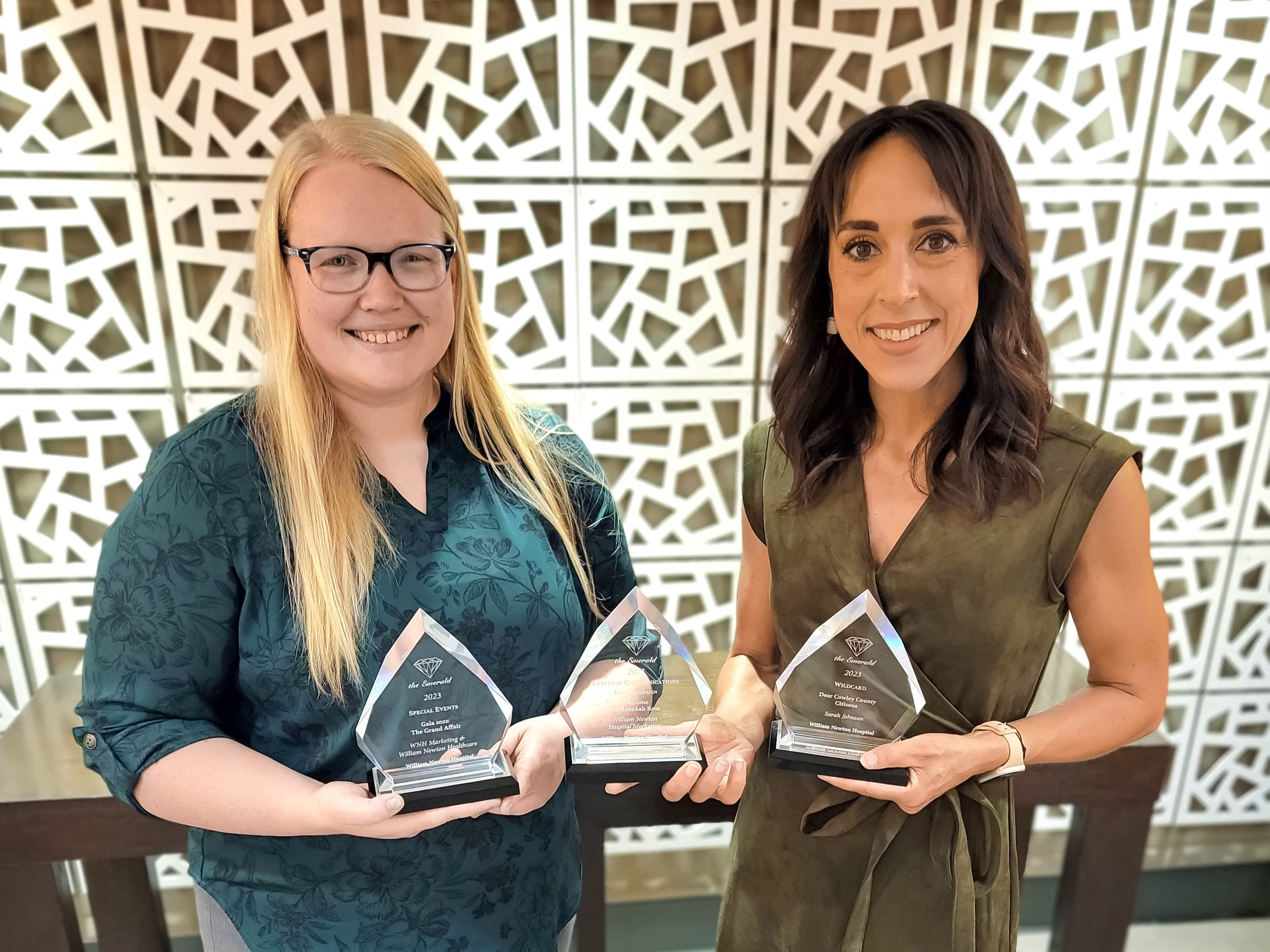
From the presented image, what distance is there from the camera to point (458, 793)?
1.18m

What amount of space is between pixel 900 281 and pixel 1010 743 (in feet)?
2.09

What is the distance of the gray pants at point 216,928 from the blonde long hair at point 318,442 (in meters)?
0.45

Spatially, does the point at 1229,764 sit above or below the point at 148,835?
below

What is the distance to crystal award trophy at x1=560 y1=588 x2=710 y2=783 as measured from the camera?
4.08 feet

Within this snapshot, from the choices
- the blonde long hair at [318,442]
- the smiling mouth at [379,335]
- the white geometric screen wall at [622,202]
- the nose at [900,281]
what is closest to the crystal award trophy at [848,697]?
the nose at [900,281]

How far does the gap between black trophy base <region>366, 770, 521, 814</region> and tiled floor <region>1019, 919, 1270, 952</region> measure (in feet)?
8.01

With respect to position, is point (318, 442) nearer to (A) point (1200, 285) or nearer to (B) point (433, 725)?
(B) point (433, 725)

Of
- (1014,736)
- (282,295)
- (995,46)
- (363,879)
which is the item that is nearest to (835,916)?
(1014,736)

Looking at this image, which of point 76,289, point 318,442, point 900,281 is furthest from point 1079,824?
point 76,289

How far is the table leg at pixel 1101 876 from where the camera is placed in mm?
1837

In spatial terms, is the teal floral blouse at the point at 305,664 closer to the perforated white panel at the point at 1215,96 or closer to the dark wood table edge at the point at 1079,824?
the dark wood table edge at the point at 1079,824

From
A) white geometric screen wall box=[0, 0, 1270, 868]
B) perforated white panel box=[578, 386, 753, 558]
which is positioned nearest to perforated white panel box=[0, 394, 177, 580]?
white geometric screen wall box=[0, 0, 1270, 868]

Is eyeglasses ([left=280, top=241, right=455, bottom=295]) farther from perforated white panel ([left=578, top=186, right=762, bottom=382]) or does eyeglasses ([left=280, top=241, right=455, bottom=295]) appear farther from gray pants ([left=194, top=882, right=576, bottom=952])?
perforated white panel ([left=578, top=186, right=762, bottom=382])

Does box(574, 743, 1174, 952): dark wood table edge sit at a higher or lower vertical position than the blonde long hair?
lower
